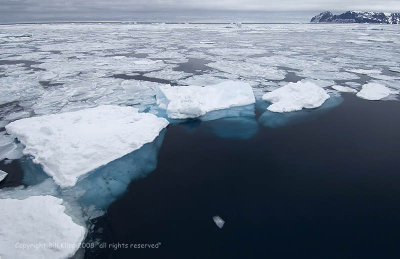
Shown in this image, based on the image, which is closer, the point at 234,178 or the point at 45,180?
the point at 45,180

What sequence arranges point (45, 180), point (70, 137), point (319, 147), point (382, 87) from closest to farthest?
point (45, 180) → point (70, 137) → point (319, 147) → point (382, 87)

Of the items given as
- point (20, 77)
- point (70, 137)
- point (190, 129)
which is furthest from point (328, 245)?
point (20, 77)

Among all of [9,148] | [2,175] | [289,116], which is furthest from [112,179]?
[289,116]

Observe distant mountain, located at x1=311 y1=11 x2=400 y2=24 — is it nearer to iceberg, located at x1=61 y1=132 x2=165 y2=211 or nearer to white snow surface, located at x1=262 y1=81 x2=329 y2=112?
white snow surface, located at x1=262 y1=81 x2=329 y2=112

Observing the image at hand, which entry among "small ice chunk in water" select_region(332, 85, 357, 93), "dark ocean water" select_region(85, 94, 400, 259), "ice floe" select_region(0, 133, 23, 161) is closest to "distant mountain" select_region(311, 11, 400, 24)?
"small ice chunk in water" select_region(332, 85, 357, 93)

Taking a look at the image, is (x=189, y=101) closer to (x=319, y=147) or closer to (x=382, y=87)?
(x=319, y=147)

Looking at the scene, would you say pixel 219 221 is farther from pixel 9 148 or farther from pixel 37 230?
pixel 9 148
